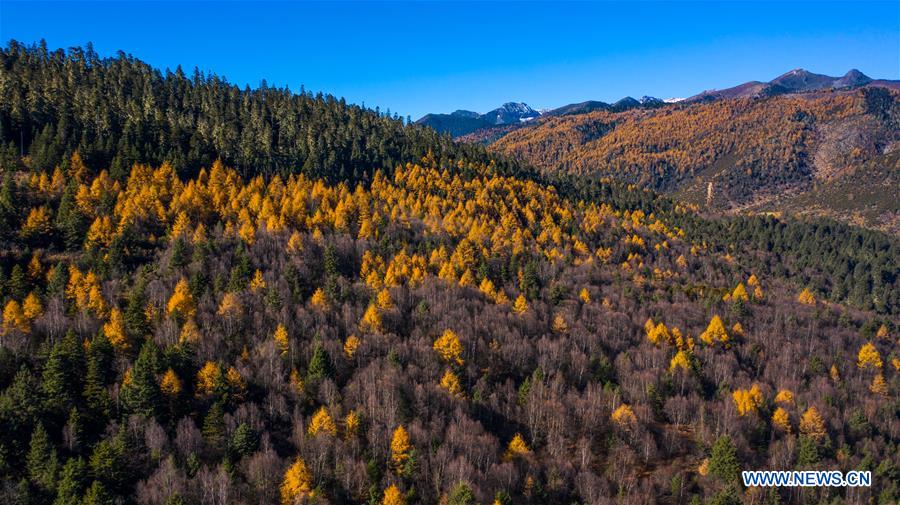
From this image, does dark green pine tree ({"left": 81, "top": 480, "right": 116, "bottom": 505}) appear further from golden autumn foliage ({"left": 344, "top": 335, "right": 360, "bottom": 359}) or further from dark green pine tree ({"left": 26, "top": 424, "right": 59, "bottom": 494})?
golden autumn foliage ({"left": 344, "top": 335, "right": 360, "bottom": 359})

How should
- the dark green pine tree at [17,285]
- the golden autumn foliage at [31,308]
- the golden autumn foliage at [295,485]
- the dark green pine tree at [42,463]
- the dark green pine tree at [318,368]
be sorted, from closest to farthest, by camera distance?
the dark green pine tree at [42,463]
the golden autumn foliage at [295,485]
the golden autumn foliage at [31,308]
the dark green pine tree at [318,368]
the dark green pine tree at [17,285]

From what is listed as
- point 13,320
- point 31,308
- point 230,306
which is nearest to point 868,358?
point 230,306

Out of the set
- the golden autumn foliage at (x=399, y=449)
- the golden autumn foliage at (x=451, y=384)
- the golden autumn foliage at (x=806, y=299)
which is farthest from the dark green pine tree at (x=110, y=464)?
the golden autumn foliage at (x=806, y=299)

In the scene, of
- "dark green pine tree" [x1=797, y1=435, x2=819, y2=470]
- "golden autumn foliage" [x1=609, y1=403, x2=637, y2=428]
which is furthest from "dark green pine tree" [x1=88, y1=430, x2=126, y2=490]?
"dark green pine tree" [x1=797, y1=435, x2=819, y2=470]

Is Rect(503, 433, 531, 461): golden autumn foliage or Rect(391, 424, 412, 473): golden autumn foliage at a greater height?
Rect(391, 424, 412, 473): golden autumn foliage

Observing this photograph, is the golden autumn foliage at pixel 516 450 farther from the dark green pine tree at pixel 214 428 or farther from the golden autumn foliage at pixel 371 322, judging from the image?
the dark green pine tree at pixel 214 428

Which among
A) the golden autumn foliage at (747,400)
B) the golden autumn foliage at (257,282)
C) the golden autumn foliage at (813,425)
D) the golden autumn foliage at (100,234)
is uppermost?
the golden autumn foliage at (100,234)

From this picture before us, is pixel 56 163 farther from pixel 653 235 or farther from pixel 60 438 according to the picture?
pixel 653 235
